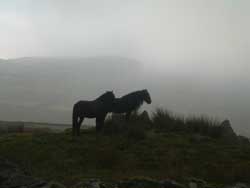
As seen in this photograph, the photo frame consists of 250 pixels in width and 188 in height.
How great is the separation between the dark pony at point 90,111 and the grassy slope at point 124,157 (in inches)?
22.6

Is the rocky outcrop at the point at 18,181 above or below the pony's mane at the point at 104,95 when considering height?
below

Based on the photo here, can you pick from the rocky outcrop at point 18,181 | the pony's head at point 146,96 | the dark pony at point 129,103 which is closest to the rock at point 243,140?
the pony's head at point 146,96

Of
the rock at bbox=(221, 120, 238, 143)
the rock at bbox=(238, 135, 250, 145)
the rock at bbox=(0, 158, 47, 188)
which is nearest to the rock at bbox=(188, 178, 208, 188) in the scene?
the rock at bbox=(0, 158, 47, 188)

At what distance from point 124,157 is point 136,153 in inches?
33.3

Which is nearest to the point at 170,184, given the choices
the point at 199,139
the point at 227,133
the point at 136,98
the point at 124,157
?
the point at 124,157

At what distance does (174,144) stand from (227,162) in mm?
3127

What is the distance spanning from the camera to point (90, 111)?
20.3 metres

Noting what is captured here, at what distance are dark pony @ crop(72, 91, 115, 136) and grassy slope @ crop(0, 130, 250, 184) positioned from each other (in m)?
0.57

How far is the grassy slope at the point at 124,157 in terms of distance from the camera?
1323cm

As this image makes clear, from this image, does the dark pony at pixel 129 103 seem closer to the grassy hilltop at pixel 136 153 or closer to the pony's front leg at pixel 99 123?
the grassy hilltop at pixel 136 153

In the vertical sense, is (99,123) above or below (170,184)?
above

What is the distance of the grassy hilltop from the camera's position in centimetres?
1330

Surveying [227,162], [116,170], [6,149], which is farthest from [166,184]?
[6,149]

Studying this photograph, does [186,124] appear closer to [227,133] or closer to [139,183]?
[227,133]
